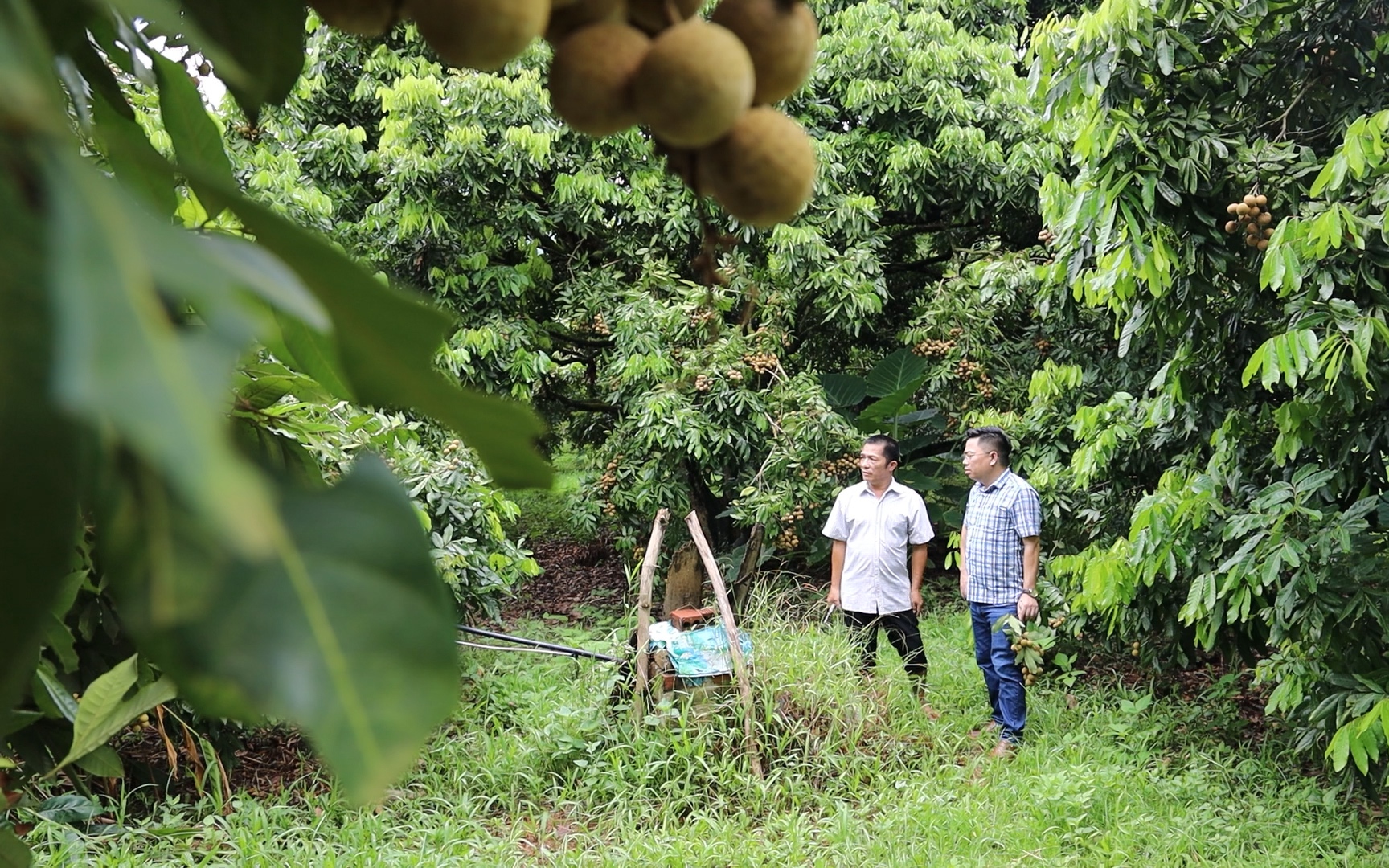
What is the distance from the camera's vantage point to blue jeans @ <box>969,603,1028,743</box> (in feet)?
12.9

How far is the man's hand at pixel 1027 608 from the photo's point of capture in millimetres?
3980

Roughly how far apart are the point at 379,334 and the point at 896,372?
19.6ft

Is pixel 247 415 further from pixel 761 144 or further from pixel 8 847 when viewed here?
pixel 761 144

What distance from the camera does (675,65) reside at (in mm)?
387

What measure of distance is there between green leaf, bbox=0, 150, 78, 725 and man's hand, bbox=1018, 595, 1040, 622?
4015 mm

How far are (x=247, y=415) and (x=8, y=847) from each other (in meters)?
0.36

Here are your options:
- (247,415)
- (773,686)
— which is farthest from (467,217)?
(247,415)

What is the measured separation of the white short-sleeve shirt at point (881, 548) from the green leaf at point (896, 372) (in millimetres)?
1657

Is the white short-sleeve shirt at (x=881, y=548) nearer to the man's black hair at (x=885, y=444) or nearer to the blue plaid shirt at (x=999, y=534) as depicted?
the man's black hair at (x=885, y=444)

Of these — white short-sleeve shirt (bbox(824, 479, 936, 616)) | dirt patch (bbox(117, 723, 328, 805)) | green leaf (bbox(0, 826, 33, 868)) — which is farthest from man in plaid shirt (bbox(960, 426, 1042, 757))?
green leaf (bbox(0, 826, 33, 868))

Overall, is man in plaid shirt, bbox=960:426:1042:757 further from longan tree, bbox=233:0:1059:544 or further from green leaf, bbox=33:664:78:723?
green leaf, bbox=33:664:78:723

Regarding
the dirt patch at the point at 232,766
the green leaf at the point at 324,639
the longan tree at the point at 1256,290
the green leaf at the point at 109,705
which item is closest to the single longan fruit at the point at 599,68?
the green leaf at the point at 324,639

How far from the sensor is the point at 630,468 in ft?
19.5

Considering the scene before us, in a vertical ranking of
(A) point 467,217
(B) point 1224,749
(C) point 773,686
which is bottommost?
(B) point 1224,749
